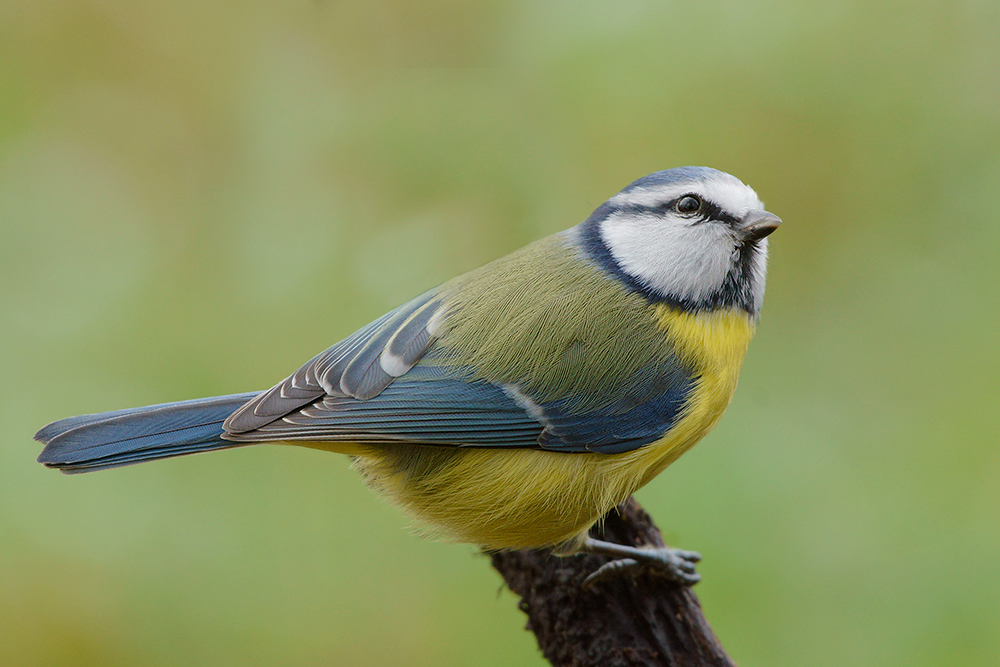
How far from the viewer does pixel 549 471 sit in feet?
6.70

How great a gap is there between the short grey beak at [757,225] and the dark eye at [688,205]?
4.5 inches

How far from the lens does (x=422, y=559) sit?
3016 mm

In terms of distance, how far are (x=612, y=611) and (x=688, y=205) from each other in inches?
41.5

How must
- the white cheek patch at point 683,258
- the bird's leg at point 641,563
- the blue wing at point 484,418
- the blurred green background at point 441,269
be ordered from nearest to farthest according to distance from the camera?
the blue wing at point 484,418 < the white cheek patch at point 683,258 < the bird's leg at point 641,563 < the blurred green background at point 441,269

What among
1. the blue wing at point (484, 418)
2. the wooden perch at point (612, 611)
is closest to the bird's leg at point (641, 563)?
the wooden perch at point (612, 611)

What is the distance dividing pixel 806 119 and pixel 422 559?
7.06 ft

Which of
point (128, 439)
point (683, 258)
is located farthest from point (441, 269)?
point (128, 439)

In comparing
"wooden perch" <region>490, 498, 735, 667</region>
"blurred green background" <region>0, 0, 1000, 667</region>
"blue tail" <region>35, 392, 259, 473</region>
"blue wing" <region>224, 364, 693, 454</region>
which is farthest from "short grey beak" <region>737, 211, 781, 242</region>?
"blue tail" <region>35, 392, 259, 473</region>

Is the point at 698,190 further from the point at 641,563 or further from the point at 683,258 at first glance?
the point at 641,563

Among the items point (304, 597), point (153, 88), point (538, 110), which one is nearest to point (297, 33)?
point (153, 88)

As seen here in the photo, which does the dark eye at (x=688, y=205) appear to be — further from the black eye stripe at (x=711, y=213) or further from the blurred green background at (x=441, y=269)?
the blurred green background at (x=441, y=269)

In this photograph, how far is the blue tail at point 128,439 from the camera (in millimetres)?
2062

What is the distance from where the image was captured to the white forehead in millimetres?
2086

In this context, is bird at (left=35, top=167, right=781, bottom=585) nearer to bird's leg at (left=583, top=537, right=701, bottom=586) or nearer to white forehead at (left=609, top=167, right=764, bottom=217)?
white forehead at (left=609, top=167, right=764, bottom=217)
